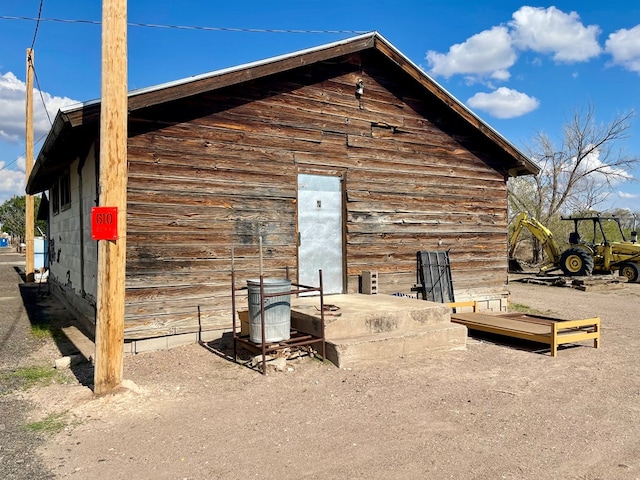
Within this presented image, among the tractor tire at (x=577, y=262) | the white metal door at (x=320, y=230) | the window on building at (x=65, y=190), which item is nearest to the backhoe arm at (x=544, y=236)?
the tractor tire at (x=577, y=262)

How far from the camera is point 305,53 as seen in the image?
27.0 feet

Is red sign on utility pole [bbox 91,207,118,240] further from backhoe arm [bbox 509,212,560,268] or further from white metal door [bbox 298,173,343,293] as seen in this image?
backhoe arm [bbox 509,212,560,268]

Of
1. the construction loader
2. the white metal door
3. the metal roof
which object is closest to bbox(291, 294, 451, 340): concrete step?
the white metal door

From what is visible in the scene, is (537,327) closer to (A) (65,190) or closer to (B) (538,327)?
(B) (538,327)

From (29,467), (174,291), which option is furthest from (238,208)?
(29,467)

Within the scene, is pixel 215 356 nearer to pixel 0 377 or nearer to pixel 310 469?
pixel 0 377

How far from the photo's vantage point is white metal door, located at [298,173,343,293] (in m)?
8.73

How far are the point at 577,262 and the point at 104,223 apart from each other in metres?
18.8

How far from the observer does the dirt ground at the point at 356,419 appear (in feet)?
12.4

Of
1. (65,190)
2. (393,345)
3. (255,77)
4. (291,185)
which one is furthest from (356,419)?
(65,190)

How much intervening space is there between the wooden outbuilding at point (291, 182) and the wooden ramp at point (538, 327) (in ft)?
5.10

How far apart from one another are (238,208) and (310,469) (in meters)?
5.01

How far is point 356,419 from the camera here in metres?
4.75

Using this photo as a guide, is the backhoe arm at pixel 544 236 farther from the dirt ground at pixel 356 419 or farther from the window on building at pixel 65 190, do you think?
the window on building at pixel 65 190
